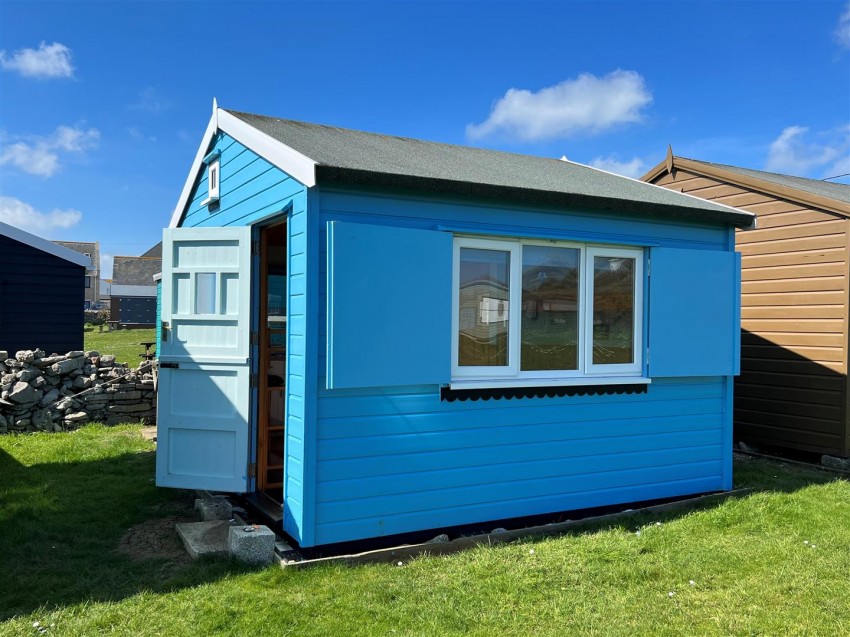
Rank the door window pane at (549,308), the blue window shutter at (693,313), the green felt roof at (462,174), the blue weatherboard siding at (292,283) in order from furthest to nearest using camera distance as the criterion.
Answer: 1. the blue window shutter at (693,313)
2. the door window pane at (549,308)
3. the green felt roof at (462,174)
4. the blue weatherboard siding at (292,283)

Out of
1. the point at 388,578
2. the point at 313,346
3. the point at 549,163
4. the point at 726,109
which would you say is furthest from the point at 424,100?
the point at 388,578

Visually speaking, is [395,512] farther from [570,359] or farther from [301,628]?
[570,359]

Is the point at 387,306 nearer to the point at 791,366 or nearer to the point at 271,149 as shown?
the point at 271,149

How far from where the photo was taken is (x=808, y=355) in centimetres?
705

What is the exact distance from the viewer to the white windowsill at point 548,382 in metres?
4.39

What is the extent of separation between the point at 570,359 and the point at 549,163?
113 inches

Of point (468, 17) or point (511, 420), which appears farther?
point (468, 17)

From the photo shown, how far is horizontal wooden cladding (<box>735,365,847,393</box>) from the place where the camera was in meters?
6.77

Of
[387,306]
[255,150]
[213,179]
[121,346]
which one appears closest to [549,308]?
[387,306]

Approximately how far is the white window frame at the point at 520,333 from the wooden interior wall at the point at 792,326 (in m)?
3.08

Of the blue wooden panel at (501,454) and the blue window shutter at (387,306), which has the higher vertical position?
the blue window shutter at (387,306)

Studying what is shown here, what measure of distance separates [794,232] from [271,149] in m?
6.04

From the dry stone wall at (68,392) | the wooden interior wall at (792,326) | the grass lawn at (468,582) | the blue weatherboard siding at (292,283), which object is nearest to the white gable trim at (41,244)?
the dry stone wall at (68,392)

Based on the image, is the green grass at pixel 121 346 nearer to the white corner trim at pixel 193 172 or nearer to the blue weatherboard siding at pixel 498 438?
the white corner trim at pixel 193 172
